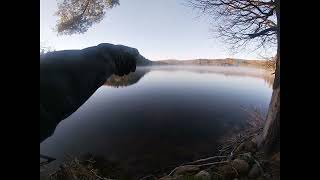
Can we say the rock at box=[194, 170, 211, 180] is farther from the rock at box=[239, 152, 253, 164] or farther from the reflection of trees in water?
the reflection of trees in water

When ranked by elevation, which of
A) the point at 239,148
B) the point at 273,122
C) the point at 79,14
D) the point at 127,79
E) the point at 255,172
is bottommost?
the point at 255,172

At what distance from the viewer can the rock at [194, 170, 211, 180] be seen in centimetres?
232

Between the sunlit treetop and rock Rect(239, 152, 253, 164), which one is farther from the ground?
the sunlit treetop

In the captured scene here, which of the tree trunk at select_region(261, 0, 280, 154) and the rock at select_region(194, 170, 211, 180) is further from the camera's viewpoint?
the tree trunk at select_region(261, 0, 280, 154)

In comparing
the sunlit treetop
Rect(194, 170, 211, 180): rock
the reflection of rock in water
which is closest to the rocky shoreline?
Rect(194, 170, 211, 180): rock

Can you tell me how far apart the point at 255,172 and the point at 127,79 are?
154 cm

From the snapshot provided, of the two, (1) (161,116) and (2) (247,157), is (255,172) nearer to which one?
(2) (247,157)

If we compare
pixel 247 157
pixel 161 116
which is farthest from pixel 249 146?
pixel 161 116

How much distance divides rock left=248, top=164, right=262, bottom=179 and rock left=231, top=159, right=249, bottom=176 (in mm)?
44

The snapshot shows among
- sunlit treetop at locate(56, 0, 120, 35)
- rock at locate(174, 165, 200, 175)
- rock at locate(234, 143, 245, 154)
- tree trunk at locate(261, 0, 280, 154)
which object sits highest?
sunlit treetop at locate(56, 0, 120, 35)

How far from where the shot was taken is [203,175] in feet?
7.75

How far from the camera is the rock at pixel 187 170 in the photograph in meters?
2.38
